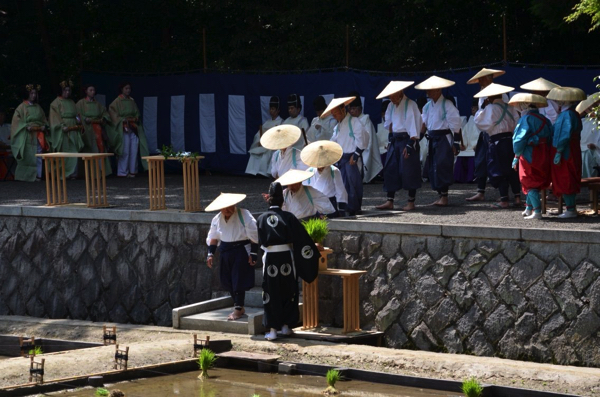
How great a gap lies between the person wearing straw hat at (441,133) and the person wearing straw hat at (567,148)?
1949mm

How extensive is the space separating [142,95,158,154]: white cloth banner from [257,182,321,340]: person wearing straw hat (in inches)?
414

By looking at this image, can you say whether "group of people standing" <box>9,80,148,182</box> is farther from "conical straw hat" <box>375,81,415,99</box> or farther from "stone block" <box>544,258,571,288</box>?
"stone block" <box>544,258,571,288</box>

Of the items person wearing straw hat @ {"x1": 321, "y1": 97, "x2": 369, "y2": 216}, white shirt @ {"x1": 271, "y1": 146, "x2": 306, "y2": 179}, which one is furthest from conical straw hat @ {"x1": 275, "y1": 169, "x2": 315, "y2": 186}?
person wearing straw hat @ {"x1": 321, "y1": 97, "x2": 369, "y2": 216}

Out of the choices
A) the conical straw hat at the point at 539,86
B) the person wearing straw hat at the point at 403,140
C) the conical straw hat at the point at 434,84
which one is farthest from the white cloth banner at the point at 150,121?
the conical straw hat at the point at 539,86

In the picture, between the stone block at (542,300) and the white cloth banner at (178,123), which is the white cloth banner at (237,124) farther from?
the stone block at (542,300)

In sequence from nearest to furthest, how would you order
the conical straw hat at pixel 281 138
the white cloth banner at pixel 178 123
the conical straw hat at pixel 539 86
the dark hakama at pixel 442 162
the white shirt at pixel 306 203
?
the white shirt at pixel 306 203, the conical straw hat at pixel 281 138, the conical straw hat at pixel 539 86, the dark hakama at pixel 442 162, the white cloth banner at pixel 178 123

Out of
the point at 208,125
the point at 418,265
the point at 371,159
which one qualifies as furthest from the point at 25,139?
the point at 418,265

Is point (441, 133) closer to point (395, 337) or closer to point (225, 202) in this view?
point (395, 337)

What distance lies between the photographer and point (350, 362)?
9.97 m

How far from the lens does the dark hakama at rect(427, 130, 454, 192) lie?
44.2 ft

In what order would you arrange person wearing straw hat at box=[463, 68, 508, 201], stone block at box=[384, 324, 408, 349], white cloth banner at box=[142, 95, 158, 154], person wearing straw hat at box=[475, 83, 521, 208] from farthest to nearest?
1. white cloth banner at box=[142, 95, 158, 154]
2. person wearing straw hat at box=[463, 68, 508, 201]
3. person wearing straw hat at box=[475, 83, 521, 208]
4. stone block at box=[384, 324, 408, 349]

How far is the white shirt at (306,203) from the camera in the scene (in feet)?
38.4

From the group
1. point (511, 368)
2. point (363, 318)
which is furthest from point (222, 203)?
point (511, 368)

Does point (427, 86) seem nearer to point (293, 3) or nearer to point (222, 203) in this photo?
point (222, 203)
